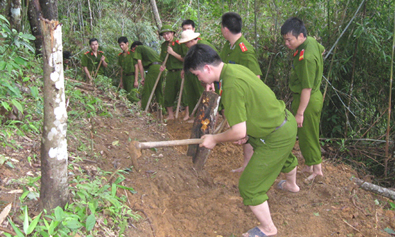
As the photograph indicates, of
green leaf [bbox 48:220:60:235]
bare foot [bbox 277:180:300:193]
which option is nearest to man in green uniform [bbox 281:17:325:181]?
bare foot [bbox 277:180:300:193]

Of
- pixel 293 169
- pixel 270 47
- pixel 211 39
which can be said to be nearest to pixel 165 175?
pixel 293 169

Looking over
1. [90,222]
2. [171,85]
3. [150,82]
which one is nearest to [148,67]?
[150,82]

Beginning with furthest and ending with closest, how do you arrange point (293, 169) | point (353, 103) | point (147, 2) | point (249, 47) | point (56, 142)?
point (147, 2) → point (353, 103) → point (249, 47) → point (293, 169) → point (56, 142)

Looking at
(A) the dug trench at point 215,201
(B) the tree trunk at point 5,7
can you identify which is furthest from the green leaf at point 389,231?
(B) the tree trunk at point 5,7

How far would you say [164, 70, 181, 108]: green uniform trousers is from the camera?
664 centimetres

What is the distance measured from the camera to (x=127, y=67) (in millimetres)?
8039

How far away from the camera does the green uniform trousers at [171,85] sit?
6641 millimetres

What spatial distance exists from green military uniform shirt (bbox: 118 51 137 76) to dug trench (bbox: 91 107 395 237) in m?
3.53

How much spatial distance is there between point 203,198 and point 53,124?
199 centimetres

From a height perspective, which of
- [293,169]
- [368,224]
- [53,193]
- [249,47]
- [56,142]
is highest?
[249,47]

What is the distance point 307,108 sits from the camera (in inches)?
155

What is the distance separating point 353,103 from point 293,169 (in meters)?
2.13

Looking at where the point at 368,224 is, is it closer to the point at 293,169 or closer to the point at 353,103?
the point at 293,169

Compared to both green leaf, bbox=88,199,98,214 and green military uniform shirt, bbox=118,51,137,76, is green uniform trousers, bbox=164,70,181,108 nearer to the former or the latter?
green military uniform shirt, bbox=118,51,137,76
